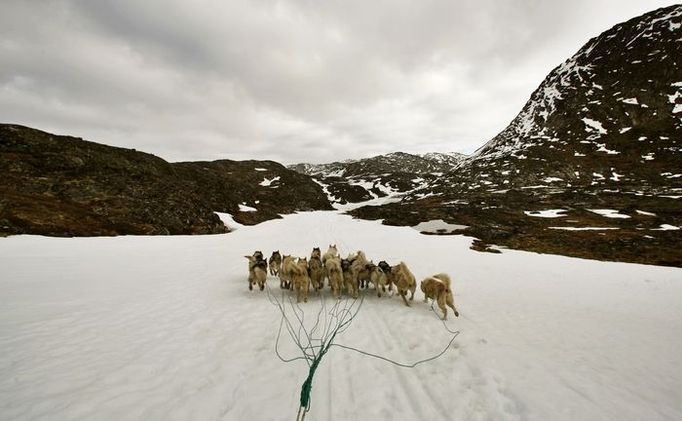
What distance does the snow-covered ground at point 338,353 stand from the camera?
4.92 m

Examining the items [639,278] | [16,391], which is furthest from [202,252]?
[639,278]

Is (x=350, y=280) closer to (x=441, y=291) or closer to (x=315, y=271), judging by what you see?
(x=315, y=271)

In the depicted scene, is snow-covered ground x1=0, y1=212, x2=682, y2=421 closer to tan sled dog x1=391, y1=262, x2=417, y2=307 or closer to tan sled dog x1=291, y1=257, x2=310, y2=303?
tan sled dog x1=291, y1=257, x2=310, y2=303

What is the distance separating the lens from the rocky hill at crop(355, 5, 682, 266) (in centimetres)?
2850

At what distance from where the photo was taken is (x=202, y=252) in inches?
811

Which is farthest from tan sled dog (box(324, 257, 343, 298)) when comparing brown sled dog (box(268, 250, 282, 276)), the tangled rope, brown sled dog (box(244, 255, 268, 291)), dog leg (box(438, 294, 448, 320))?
brown sled dog (box(268, 250, 282, 276))

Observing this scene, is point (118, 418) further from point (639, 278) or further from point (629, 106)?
point (629, 106)

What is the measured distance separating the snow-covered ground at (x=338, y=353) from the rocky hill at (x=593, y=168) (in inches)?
642

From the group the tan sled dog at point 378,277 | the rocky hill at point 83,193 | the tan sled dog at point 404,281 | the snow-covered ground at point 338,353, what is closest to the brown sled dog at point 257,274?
the snow-covered ground at point 338,353

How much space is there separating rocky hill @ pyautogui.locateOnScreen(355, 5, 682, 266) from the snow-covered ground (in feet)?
53.5

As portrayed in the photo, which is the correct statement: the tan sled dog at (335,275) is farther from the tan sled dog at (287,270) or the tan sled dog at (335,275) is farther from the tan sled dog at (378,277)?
the tan sled dog at (287,270)

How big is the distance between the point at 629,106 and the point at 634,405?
137 m

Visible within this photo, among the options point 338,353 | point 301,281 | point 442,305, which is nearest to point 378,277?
point 442,305

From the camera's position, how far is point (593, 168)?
81.6 meters
